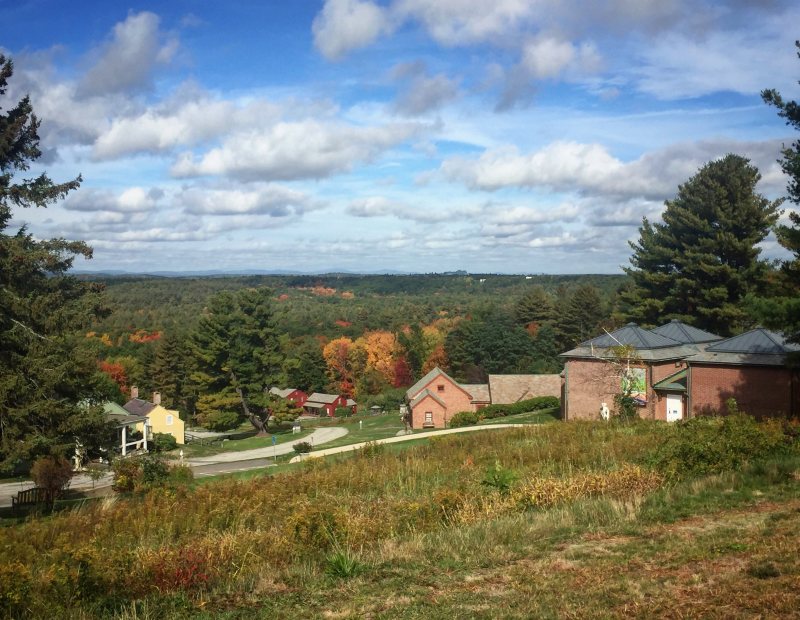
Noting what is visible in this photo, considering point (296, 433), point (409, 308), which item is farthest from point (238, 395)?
point (409, 308)

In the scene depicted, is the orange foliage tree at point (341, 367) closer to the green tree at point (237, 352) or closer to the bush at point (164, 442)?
the green tree at point (237, 352)

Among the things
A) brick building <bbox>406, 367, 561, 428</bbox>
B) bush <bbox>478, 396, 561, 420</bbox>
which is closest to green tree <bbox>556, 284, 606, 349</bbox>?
brick building <bbox>406, 367, 561, 428</bbox>

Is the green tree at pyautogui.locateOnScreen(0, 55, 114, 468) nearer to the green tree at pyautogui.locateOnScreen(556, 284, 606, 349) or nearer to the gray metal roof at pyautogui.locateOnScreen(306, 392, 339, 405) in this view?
the gray metal roof at pyautogui.locateOnScreen(306, 392, 339, 405)

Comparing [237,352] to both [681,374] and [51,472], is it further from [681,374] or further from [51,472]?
[681,374]

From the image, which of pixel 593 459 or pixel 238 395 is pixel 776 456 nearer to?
pixel 593 459

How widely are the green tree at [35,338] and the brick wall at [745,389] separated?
22522 mm

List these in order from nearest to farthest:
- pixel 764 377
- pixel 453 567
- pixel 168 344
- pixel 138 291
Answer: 1. pixel 453 567
2. pixel 764 377
3. pixel 168 344
4. pixel 138 291

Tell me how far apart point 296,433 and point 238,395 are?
5481 mm

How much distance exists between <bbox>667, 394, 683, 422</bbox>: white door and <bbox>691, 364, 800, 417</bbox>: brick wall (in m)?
1.20

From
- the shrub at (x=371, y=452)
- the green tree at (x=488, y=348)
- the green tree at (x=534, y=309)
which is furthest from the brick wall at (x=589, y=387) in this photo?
the green tree at (x=534, y=309)

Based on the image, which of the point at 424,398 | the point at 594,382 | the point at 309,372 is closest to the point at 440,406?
the point at 424,398

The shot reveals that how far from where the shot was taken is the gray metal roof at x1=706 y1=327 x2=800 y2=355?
2509cm

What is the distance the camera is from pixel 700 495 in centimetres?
894

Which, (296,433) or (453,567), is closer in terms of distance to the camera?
(453,567)
